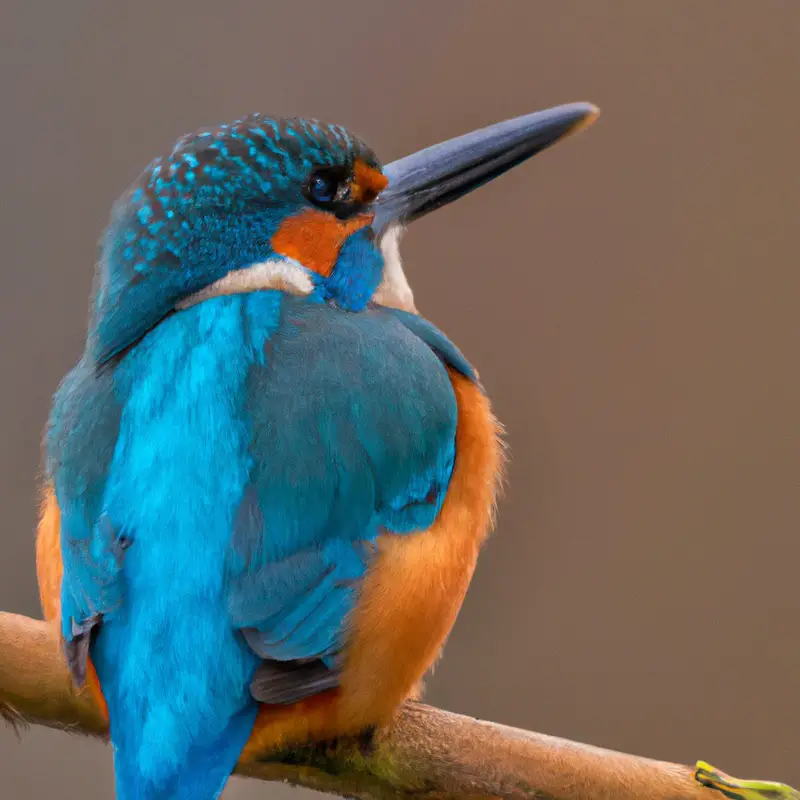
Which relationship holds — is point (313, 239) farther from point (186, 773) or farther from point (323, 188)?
point (186, 773)

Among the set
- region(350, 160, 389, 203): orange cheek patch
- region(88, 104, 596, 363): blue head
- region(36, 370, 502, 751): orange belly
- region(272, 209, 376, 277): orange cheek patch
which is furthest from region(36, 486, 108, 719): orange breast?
region(350, 160, 389, 203): orange cheek patch

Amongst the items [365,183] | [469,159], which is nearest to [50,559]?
[365,183]

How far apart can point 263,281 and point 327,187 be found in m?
0.18

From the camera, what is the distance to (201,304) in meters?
1.23

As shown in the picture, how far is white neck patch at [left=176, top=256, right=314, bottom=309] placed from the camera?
127cm

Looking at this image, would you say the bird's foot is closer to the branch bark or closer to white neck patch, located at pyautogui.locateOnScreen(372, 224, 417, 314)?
the branch bark

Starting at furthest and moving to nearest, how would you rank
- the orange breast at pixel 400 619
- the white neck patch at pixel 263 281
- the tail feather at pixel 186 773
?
1. the white neck patch at pixel 263 281
2. the orange breast at pixel 400 619
3. the tail feather at pixel 186 773

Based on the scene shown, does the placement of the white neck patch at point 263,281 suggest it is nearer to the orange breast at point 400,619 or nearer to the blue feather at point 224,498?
the blue feather at point 224,498

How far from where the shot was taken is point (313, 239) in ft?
4.52

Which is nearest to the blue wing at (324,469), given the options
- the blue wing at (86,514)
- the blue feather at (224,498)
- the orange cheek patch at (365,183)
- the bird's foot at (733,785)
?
the blue feather at (224,498)

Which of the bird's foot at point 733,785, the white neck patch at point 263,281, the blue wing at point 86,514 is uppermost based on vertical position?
the white neck patch at point 263,281

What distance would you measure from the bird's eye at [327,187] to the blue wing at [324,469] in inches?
6.9

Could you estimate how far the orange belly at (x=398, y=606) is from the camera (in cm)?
115

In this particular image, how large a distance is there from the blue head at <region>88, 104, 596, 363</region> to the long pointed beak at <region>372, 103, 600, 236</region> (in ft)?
0.21
